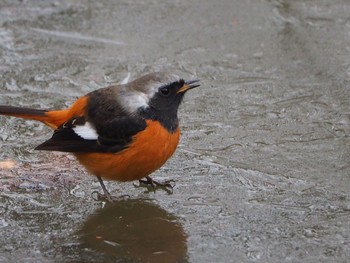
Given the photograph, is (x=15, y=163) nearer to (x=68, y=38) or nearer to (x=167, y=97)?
(x=167, y=97)

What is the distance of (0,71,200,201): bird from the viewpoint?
209 inches

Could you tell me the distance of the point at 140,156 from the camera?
5.29 m

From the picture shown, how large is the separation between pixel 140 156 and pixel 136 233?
59cm

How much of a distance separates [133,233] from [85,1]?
488 centimetres

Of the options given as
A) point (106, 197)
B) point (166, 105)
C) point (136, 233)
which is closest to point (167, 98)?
point (166, 105)

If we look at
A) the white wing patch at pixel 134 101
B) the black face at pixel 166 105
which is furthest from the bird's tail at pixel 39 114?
the black face at pixel 166 105

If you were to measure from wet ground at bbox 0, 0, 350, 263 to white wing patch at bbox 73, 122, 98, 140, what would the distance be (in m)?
0.44

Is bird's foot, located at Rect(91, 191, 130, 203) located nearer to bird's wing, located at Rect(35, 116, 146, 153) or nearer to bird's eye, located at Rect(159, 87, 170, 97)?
bird's wing, located at Rect(35, 116, 146, 153)

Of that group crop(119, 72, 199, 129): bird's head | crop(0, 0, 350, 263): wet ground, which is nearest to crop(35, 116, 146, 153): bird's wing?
crop(119, 72, 199, 129): bird's head

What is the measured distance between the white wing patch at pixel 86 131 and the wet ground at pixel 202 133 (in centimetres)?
44

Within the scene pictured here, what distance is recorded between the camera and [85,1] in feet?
30.2

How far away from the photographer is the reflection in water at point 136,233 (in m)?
4.71

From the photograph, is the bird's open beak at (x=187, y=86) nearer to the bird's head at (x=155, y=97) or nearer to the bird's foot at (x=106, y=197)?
the bird's head at (x=155, y=97)

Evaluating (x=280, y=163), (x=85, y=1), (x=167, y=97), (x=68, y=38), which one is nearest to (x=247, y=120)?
(x=280, y=163)
